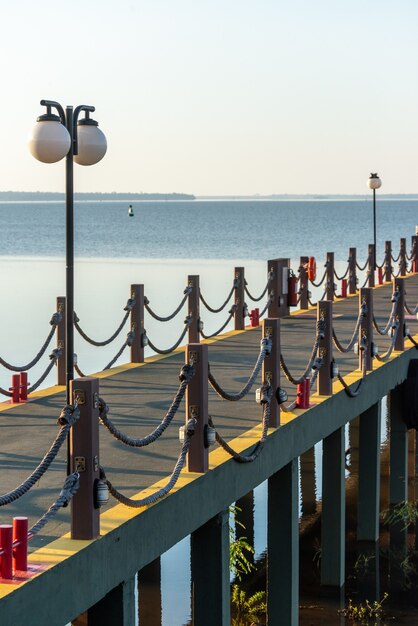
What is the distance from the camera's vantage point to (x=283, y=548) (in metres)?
11.6

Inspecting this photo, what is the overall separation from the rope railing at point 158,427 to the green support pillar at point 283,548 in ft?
8.63

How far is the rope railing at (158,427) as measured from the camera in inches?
315

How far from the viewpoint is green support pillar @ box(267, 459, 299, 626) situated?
11617 millimetres

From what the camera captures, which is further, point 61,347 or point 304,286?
point 304,286

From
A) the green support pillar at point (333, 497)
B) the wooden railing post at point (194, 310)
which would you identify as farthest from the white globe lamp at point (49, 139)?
the wooden railing post at point (194, 310)

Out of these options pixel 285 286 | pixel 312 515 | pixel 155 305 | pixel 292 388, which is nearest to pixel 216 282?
pixel 155 305

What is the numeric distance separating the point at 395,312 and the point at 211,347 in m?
2.53

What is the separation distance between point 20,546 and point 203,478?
2478 mm

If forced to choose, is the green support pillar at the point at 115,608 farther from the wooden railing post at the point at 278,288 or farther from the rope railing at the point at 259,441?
the wooden railing post at the point at 278,288

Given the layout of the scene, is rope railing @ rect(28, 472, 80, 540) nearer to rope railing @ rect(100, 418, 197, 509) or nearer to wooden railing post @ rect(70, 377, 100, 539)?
wooden railing post @ rect(70, 377, 100, 539)

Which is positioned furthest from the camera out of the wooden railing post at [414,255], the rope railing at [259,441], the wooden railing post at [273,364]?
the wooden railing post at [414,255]

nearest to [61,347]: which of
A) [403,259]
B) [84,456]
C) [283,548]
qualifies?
[283,548]

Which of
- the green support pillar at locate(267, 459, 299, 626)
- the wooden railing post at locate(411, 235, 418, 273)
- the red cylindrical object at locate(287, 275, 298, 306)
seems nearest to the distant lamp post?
the green support pillar at locate(267, 459, 299, 626)

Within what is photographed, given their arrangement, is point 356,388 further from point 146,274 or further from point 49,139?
point 146,274
